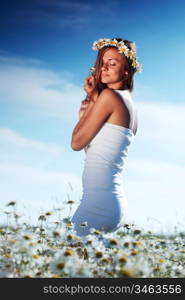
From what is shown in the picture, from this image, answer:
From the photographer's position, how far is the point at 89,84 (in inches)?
191

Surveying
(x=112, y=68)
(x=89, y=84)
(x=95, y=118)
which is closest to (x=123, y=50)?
(x=112, y=68)

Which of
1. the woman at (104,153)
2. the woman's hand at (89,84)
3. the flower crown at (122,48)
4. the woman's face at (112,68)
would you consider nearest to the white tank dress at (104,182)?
the woman at (104,153)

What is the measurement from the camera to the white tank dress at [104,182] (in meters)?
4.43

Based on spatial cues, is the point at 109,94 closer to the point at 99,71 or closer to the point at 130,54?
the point at 99,71

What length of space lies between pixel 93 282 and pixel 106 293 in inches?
3.8

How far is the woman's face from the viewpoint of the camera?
4750mm

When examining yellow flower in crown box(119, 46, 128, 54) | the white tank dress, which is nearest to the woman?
the white tank dress

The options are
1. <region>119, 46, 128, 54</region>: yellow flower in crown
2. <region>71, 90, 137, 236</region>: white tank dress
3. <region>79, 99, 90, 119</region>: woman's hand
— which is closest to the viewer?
<region>71, 90, 137, 236</region>: white tank dress

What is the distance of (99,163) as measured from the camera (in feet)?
14.7

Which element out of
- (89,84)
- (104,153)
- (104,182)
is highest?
(89,84)

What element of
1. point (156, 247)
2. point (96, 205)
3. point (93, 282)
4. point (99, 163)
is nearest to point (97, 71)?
point (99, 163)

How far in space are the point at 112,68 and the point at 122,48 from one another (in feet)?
A: 0.86

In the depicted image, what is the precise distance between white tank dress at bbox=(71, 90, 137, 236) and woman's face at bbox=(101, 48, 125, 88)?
207mm

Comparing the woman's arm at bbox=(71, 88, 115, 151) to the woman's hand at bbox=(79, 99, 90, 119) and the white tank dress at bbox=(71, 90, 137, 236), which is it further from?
the woman's hand at bbox=(79, 99, 90, 119)
